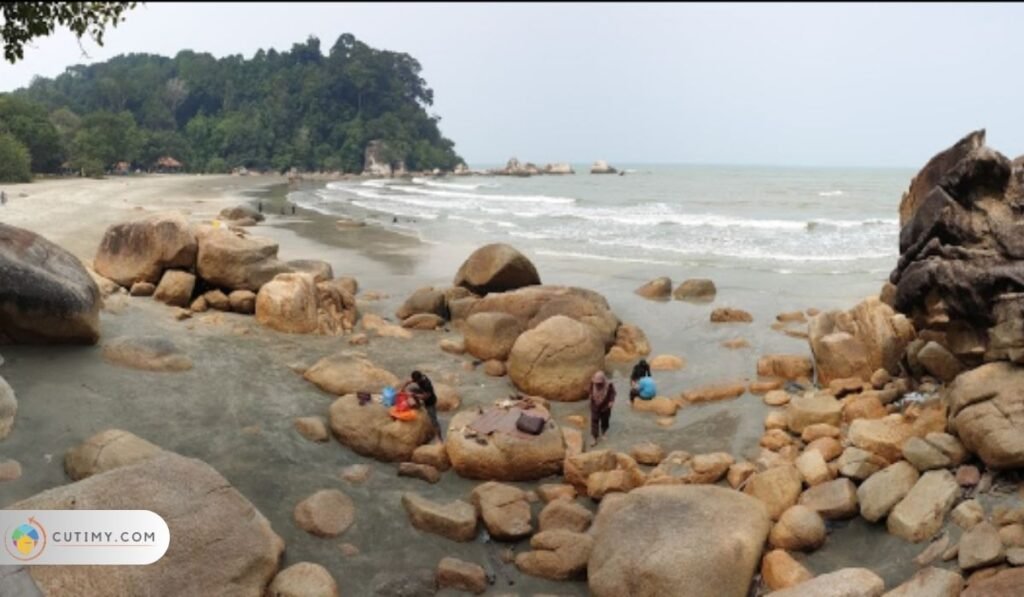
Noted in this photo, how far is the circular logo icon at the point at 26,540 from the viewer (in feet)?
17.9

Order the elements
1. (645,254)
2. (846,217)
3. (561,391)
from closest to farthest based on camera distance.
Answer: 1. (561,391)
2. (645,254)
3. (846,217)

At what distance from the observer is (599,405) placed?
11.6 metres

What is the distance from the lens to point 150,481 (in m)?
7.19

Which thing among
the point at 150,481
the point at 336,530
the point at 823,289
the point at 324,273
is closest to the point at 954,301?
the point at 336,530

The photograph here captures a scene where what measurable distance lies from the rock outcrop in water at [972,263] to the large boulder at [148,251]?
49.1 feet

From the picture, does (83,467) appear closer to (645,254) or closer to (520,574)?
(520,574)

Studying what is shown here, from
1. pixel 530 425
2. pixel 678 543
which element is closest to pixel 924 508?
pixel 678 543

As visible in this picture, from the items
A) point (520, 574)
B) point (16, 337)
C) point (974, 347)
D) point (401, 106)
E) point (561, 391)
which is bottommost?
point (520, 574)

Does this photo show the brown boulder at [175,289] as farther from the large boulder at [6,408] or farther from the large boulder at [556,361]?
the large boulder at [556,361]

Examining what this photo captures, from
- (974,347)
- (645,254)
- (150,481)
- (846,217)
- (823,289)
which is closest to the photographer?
(150,481)

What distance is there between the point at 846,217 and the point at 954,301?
131 ft

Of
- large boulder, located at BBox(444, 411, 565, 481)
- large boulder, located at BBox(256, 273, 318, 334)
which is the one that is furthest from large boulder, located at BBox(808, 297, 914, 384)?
large boulder, located at BBox(256, 273, 318, 334)

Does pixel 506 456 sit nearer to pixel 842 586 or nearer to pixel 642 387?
pixel 642 387

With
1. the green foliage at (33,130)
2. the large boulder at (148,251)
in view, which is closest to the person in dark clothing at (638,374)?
the large boulder at (148,251)
